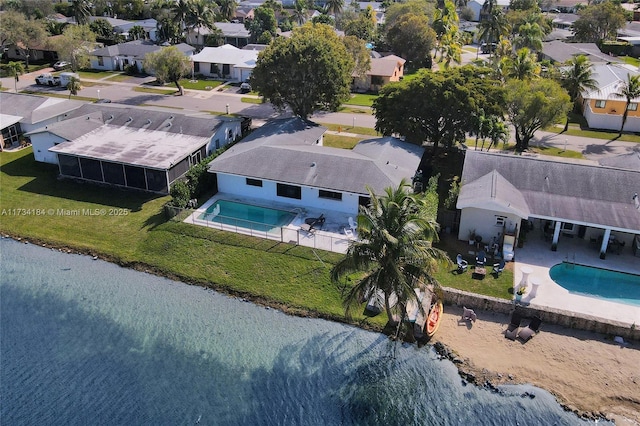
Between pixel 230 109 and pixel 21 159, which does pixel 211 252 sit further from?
pixel 230 109

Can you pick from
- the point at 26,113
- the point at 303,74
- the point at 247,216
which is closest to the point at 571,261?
the point at 247,216

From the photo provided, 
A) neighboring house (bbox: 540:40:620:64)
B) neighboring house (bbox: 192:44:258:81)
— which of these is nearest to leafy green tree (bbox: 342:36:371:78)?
neighboring house (bbox: 192:44:258:81)

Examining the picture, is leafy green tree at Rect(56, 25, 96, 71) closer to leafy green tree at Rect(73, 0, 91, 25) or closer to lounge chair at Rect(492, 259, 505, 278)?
leafy green tree at Rect(73, 0, 91, 25)

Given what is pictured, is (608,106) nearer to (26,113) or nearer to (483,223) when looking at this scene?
(483,223)

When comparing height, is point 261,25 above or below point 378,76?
above

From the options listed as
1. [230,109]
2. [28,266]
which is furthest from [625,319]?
[230,109]

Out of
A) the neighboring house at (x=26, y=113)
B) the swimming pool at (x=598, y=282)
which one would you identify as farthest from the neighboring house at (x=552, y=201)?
the neighboring house at (x=26, y=113)

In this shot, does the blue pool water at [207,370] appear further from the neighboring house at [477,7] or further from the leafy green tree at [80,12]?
the neighboring house at [477,7]
